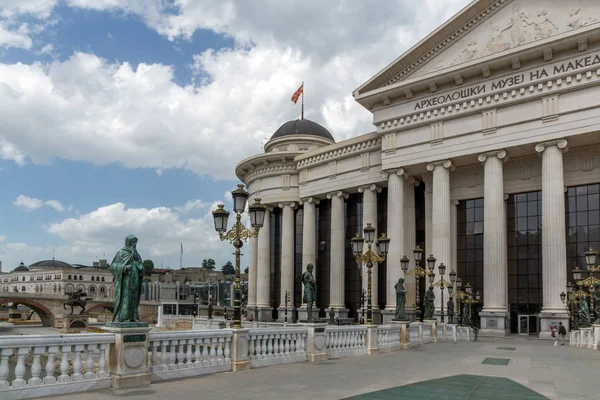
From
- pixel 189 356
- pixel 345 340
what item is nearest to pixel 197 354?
pixel 189 356

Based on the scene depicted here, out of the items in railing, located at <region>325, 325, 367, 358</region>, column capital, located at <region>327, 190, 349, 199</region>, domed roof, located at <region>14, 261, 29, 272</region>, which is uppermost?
column capital, located at <region>327, 190, 349, 199</region>

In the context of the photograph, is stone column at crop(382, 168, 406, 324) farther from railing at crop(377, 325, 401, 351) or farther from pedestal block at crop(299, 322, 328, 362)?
pedestal block at crop(299, 322, 328, 362)

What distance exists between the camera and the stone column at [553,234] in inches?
1422

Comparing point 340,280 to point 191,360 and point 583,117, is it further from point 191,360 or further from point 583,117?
point 191,360

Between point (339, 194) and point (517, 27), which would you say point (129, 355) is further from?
point (339, 194)

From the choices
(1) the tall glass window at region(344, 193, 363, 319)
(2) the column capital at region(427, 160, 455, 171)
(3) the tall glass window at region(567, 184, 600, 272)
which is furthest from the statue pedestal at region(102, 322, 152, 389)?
(1) the tall glass window at region(344, 193, 363, 319)

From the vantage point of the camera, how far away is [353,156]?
53.4 meters

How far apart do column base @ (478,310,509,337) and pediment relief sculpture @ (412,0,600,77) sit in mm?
18427

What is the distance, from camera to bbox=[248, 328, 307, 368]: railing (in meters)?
15.6

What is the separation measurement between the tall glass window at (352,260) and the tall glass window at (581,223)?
64.5ft

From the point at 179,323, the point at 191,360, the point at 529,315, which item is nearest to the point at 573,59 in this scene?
the point at 529,315

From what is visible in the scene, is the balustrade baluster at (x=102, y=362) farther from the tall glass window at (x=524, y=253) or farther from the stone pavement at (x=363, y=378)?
the tall glass window at (x=524, y=253)

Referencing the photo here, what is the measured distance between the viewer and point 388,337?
23.0 meters

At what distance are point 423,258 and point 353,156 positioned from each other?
1177cm
